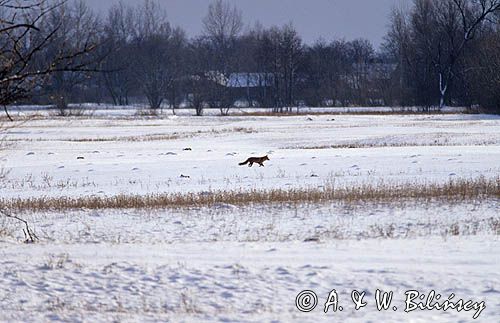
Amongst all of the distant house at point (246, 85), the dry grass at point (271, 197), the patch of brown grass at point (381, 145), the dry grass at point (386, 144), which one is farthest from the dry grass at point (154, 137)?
the distant house at point (246, 85)

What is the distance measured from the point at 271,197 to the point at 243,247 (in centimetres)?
711

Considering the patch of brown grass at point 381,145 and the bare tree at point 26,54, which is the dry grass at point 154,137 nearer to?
the patch of brown grass at point 381,145

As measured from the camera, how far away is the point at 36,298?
8.91 metres

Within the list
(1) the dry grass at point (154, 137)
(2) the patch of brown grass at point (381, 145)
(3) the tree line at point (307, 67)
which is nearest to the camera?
(2) the patch of brown grass at point (381, 145)

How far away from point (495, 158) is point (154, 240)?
1744cm

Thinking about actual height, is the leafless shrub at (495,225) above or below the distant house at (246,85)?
below

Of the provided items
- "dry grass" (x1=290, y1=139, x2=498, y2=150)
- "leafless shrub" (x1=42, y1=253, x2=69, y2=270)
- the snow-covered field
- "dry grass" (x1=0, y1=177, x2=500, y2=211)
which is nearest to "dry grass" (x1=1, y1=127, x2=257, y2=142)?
"dry grass" (x1=290, y1=139, x2=498, y2=150)

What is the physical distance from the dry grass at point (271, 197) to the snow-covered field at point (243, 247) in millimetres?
723

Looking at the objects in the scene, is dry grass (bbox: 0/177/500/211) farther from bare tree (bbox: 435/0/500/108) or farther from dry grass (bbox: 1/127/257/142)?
bare tree (bbox: 435/0/500/108)

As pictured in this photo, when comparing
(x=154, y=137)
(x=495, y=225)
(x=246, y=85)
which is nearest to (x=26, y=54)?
(x=495, y=225)

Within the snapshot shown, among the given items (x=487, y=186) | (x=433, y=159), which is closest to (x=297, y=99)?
(x=433, y=159)

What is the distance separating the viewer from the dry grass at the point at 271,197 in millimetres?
17641

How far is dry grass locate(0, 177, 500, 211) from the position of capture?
1764 cm

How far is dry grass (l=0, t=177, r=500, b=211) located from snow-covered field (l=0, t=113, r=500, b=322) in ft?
2.37
